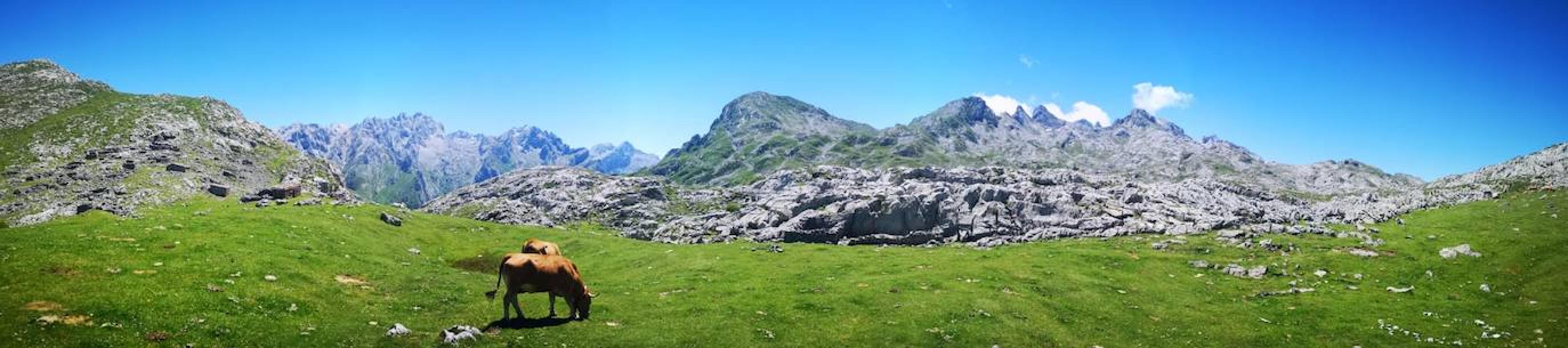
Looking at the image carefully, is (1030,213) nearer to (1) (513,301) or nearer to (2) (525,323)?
(2) (525,323)

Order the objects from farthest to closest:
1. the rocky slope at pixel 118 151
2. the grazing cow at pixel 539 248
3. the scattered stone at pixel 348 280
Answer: the rocky slope at pixel 118 151, the grazing cow at pixel 539 248, the scattered stone at pixel 348 280

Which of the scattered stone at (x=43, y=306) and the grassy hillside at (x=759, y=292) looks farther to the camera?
the grassy hillside at (x=759, y=292)

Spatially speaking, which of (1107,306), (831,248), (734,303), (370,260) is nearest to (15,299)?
(370,260)

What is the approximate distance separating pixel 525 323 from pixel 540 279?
81.3 inches

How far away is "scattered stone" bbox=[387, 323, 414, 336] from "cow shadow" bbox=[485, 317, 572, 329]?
3.00 metres

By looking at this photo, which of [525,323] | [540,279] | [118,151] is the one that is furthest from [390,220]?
[118,151]

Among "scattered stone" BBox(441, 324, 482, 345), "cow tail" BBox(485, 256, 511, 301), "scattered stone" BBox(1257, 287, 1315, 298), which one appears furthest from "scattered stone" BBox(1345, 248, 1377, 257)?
"scattered stone" BBox(441, 324, 482, 345)

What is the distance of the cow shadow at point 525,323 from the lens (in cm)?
2956

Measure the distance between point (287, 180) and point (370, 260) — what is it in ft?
247

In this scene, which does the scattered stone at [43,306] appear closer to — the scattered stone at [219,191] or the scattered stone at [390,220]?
the scattered stone at [390,220]

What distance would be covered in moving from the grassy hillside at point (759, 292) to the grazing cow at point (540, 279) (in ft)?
4.35

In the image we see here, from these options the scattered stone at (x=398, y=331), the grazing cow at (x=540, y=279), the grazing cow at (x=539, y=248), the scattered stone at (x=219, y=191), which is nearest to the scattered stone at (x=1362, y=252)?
A: the grazing cow at (x=540, y=279)

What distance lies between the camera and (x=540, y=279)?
101 feet

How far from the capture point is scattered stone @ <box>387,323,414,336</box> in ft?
89.1
